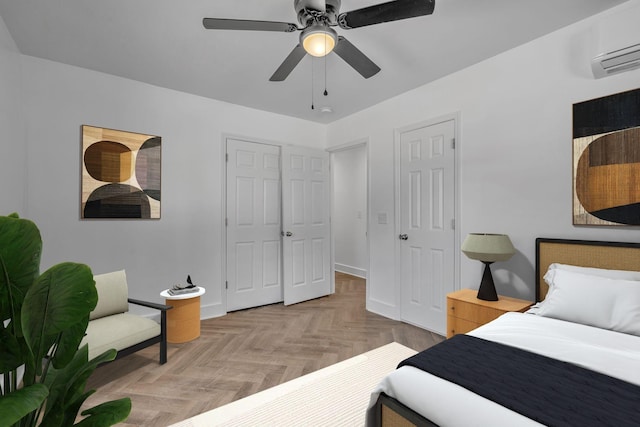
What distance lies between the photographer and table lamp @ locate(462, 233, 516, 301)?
2377 millimetres

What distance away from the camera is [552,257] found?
7.67ft

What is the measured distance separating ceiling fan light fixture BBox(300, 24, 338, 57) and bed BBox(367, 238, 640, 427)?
183 centimetres

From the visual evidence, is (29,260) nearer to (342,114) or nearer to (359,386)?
(359,386)

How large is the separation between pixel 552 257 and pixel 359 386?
1.78m

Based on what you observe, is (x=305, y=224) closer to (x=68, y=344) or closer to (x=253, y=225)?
(x=253, y=225)

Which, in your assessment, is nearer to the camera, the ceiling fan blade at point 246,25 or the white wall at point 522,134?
the ceiling fan blade at point 246,25

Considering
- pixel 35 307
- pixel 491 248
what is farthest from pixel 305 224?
pixel 35 307

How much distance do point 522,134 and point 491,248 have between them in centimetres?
104

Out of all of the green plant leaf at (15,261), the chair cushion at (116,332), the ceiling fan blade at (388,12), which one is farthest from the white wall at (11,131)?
the ceiling fan blade at (388,12)

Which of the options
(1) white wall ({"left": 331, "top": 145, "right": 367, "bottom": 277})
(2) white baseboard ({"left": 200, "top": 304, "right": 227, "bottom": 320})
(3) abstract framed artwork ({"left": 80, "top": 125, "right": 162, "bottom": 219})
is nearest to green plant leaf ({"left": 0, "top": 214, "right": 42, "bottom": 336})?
(3) abstract framed artwork ({"left": 80, "top": 125, "right": 162, "bottom": 219})

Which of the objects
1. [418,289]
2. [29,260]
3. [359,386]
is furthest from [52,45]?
[418,289]

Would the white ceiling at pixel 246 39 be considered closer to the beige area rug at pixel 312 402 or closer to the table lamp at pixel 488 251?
the table lamp at pixel 488 251

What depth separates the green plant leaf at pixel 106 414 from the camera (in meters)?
0.67

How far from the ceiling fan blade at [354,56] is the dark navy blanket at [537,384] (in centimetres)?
185
